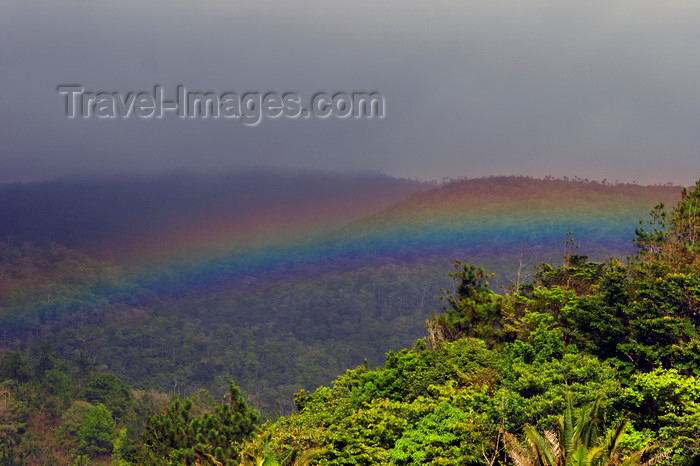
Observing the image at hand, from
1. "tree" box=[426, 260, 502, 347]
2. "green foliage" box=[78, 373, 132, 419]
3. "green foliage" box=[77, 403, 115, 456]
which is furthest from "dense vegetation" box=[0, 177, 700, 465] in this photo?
"green foliage" box=[78, 373, 132, 419]

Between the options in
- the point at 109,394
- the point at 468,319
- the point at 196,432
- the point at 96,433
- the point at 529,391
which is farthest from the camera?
the point at 109,394

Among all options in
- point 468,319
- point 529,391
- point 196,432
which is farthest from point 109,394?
point 529,391

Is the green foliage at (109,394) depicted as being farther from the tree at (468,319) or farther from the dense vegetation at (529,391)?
the tree at (468,319)

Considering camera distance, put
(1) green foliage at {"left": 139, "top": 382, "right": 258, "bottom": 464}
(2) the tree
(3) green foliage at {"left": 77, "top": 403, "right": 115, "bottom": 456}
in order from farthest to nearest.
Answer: (3) green foliage at {"left": 77, "top": 403, "right": 115, "bottom": 456}
(1) green foliage at {"left": 139, "top": 382, "right": 258, "bottom": 464}
(2) the tree

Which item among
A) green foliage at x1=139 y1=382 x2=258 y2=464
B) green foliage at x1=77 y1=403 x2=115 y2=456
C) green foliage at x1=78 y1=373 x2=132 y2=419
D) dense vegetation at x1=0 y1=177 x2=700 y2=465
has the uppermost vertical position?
dense vegetation at x1=0 y1=177 x2=700 y2=465

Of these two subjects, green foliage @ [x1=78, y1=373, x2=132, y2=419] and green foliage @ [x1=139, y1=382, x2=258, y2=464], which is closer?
green foliage @ [x1=139, y1=382, x2=258, y2=464]

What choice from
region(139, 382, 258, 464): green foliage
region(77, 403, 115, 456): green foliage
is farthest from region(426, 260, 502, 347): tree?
region(77, 403, 115, 456): green foliage

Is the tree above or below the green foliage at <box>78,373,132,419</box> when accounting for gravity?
above

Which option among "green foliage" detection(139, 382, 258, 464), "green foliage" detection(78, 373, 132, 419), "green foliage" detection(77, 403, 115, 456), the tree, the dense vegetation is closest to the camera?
the dense vegetation

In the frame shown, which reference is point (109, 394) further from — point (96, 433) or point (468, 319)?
point (468, 319)

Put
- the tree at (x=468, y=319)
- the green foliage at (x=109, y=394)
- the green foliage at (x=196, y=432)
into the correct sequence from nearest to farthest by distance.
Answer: the tree at (x=468, y=319) → the green foliage at (x=196, y=432) → the green foliage at (x=109, y=394)

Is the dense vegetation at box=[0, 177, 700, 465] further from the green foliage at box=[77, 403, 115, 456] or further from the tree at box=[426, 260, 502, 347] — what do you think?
the green foliage at box=[77, 403, 115, 456]

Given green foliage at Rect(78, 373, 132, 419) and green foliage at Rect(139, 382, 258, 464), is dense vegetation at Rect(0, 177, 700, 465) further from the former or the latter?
green foliage at Rect(78, 373, 132, 419)

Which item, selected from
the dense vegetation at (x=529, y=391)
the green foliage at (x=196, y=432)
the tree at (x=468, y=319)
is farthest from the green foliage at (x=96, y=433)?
the tree at (x=468, y=319)
